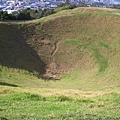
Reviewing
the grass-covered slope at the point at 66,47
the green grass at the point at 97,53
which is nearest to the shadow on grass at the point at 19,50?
the grass-covered slope at the point at 66,47

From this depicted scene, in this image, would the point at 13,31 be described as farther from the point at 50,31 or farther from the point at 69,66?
the point at 69,66

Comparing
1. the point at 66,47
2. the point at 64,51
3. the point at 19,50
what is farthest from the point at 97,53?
the point at 19,50

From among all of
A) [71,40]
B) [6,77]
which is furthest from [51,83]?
[71,40]

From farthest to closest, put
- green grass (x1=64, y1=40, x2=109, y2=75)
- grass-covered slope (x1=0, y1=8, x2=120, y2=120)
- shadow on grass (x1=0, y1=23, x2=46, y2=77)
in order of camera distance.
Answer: shadow on grass (x1=0, y1=23, x2=46, y2=77) < green grass (x1=64, y1=40, x2=109, y2=75) < grass-covered slope (x1=0, y1=8, x2=120, y2=120)

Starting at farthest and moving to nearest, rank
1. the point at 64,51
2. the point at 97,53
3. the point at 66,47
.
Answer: the point at 66,47
the point at 64,51
the point at 97,53

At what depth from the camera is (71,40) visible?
32531 mm

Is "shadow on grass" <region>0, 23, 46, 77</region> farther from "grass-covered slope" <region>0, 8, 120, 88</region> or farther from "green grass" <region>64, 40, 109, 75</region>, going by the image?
"green grass" <region>64, 40, 109, 75</region>

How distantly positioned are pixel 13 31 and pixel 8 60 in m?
5.83

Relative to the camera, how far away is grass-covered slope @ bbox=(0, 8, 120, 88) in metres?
26.0

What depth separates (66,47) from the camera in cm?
3164

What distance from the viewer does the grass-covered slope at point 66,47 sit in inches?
1023

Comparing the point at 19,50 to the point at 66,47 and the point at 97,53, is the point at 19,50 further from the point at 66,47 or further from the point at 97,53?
the point at 97,53

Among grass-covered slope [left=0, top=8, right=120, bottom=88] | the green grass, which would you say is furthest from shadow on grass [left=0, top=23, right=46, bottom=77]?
the green grass

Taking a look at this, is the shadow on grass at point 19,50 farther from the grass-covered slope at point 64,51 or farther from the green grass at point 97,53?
the green grass at point 97,53
